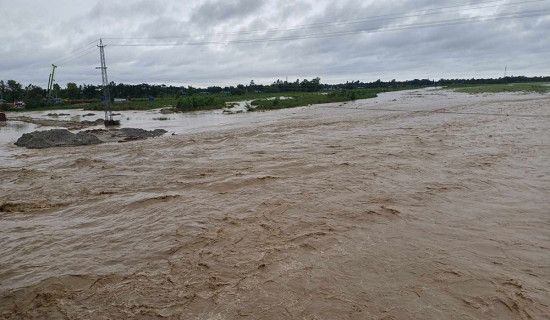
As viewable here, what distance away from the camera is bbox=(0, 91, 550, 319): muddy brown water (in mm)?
3531

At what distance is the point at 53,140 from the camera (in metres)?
16.3

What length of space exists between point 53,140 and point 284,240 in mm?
15929

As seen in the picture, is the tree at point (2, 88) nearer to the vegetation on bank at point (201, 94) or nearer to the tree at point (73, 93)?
the vegetation on bank at point (201, 94)

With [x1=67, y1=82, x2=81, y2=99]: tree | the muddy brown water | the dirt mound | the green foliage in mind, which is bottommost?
the muddy brown water

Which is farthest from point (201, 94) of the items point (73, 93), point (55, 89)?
point (55, 89)

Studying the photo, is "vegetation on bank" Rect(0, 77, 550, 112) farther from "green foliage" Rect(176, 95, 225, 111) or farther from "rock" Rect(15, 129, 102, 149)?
"rock" Rect(15, 129, 102, 149)

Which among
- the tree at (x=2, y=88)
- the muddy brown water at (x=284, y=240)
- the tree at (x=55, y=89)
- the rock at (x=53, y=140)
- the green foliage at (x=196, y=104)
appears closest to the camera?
the muddy brown water at (x=284, y=240)

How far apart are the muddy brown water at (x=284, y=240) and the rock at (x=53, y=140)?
19.8ft

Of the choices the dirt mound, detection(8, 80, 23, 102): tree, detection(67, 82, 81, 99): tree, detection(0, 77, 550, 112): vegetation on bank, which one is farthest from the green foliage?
detection(8, 80, 23, 102): tree

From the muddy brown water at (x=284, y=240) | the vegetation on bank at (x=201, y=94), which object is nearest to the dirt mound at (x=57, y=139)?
the muddy brown water at (x=284, y=240)

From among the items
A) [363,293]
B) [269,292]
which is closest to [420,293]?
[363,293]

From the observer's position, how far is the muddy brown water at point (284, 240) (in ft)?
11.6

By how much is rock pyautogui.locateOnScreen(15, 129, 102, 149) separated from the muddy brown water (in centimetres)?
605

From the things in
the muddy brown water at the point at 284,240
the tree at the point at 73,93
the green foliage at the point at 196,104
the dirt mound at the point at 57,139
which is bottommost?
the muddy brown water at the point at 284,240
